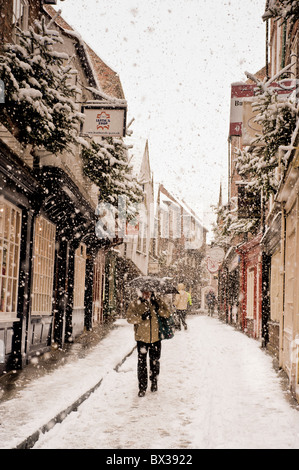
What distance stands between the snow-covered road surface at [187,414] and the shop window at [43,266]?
254cm

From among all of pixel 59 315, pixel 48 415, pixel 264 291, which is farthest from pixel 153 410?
pixel 264 291

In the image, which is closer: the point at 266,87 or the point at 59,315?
the point at 266,87

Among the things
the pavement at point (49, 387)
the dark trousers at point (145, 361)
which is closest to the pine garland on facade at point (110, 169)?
the pavement at point (49, 387)

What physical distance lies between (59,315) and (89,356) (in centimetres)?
269

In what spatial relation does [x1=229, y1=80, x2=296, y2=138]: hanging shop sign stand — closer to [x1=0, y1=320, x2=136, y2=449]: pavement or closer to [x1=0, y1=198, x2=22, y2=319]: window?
[x1=0, y1=198, x2=22, y2=319]: window

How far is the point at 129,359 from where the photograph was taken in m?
12.8

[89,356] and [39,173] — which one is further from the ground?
[39,173]

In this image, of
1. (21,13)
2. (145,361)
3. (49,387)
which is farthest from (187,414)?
(21,13)

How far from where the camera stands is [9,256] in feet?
32.1

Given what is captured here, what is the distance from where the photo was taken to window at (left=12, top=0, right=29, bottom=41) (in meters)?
10.9

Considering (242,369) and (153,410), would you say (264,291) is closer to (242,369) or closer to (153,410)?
(242,369)

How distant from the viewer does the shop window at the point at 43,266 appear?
11.8m

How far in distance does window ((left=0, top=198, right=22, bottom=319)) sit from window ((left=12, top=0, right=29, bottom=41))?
400cm

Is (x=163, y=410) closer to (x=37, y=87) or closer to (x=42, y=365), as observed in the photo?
(x=42, y=365)
